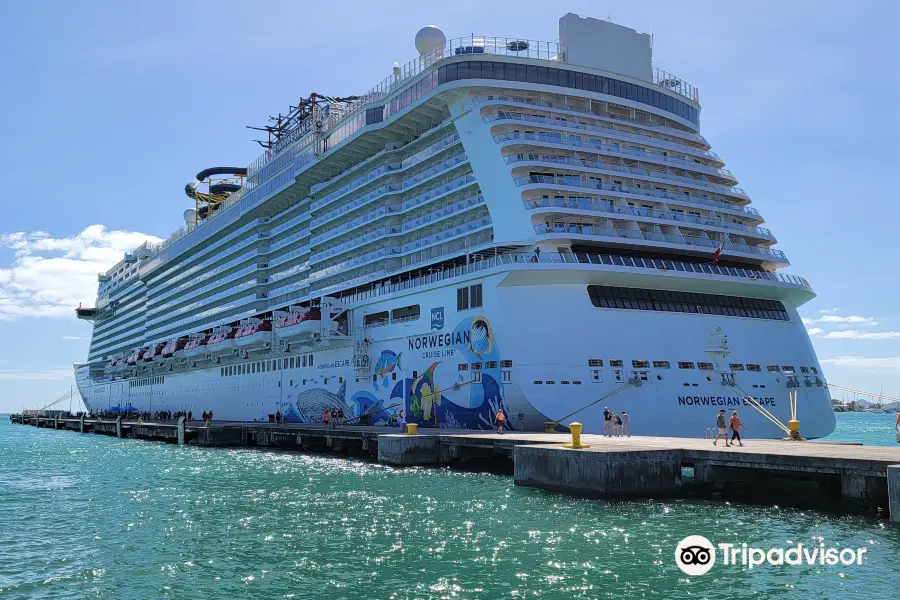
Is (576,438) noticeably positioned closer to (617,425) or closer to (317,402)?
(617,425)

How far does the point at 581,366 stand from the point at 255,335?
1266 inches

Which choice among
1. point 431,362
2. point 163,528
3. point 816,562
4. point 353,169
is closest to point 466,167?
point 431,362

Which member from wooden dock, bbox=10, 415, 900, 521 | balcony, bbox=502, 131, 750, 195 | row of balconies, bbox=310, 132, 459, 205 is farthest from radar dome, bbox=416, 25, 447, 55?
wooden dock, bbox=10, 415, 900, 521

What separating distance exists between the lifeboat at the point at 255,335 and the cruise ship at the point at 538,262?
0.22 metres

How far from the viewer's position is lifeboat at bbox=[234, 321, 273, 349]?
2328 inches

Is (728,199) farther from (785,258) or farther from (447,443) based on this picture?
(447,443)

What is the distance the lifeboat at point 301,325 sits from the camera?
50.3 m

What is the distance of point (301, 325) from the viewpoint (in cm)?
5103

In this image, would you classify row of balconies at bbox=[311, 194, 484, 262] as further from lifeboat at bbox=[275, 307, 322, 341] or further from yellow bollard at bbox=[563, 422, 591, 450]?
yellow bollard at bbox=[563, 422, 591, 450]

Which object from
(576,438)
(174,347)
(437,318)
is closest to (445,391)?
(437,318)

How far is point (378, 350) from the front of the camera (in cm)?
4653

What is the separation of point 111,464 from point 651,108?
112ft

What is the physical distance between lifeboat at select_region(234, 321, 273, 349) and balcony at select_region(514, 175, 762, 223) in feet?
92.5

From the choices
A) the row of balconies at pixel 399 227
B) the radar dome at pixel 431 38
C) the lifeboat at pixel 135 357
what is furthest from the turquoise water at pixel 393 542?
the lifeboat at pixel 135 357
